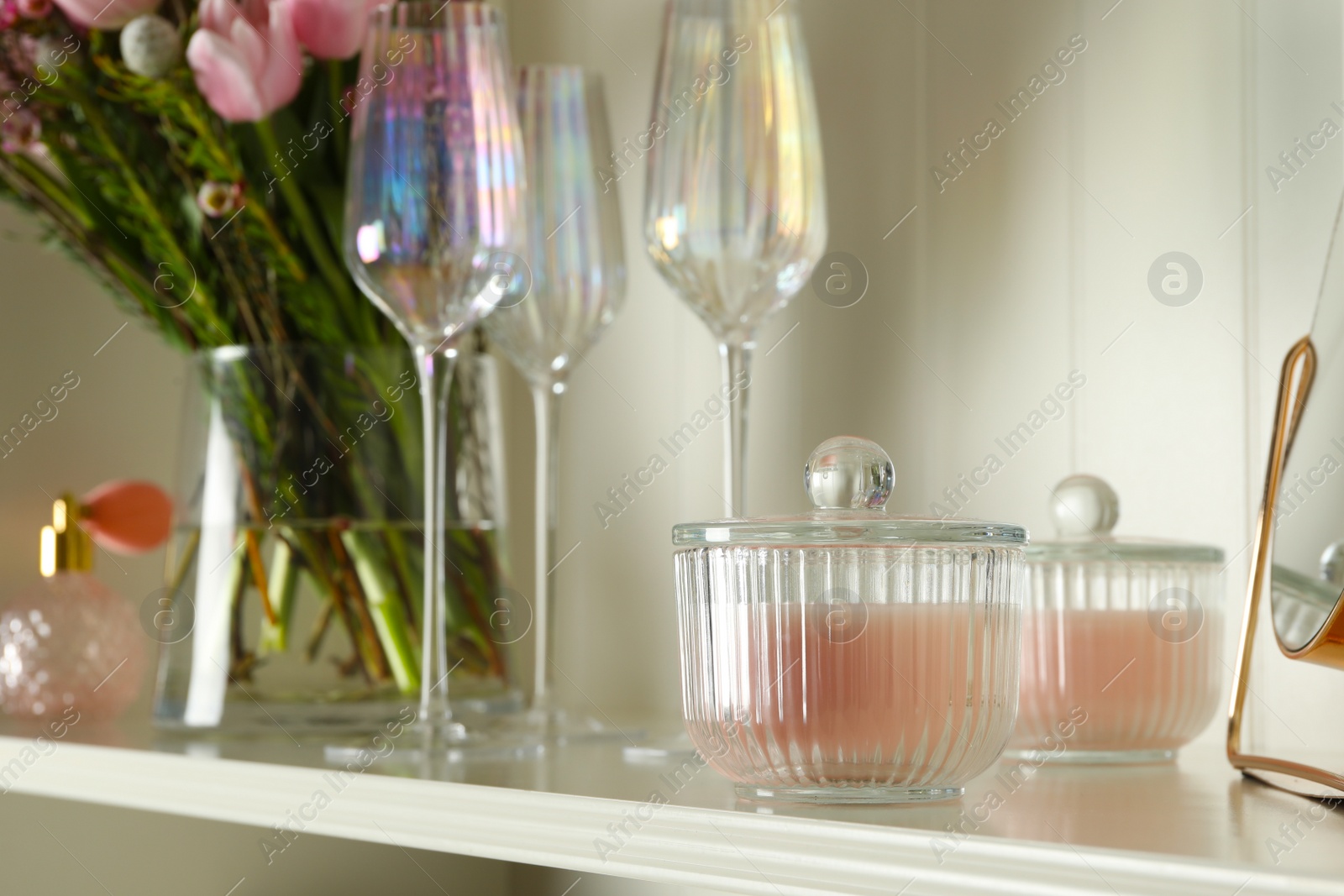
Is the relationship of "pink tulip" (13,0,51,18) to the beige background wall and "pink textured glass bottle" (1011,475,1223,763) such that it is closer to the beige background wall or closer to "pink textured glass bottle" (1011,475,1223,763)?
the beige background wall

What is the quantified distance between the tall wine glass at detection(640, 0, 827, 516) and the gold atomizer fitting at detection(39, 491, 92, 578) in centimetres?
39

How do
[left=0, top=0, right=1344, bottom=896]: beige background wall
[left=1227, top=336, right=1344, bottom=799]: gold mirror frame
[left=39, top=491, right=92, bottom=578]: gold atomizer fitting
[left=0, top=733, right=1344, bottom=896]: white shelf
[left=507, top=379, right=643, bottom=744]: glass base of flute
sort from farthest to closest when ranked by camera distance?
[left=39, top=491, right=92, bottom=578]: gold atomizer fitting
[left=507, top=379, right=643, bottom=744]: glass base of flute
[left=0, top=0, right=1344, bottom=896]: beige background wall
[left=1227, top=336, right=1344, bottom=799]: gold mirror frame
[left=0, top=733, right=1344, bottom=896]: white shelf

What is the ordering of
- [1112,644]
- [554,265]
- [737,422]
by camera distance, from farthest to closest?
[554,265]
[737,422]
[1112,644]

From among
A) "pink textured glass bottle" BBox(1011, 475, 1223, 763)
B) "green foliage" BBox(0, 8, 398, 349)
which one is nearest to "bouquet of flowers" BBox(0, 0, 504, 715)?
"green foliage" BBox(0, 8, 398, 349)

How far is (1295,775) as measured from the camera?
0.39 m

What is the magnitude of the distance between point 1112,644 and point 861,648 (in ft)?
0.50

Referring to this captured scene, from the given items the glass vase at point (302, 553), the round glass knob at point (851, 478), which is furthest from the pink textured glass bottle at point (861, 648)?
the glass vase at point (302, 553)

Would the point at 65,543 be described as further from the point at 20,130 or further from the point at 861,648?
the point at 861,648

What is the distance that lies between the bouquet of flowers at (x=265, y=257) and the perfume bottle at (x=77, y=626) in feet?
0.31

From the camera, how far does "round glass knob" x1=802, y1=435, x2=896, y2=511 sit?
0.39m

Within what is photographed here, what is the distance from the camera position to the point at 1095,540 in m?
0.50

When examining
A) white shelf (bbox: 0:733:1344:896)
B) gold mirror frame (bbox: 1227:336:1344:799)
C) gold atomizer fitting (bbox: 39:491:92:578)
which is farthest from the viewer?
gold atomizer fitting (bbox: 39:491:92:578)

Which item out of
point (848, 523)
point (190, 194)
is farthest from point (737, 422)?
point (190, 194)

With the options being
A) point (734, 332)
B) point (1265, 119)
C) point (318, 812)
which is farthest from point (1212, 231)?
point (318, 812)
